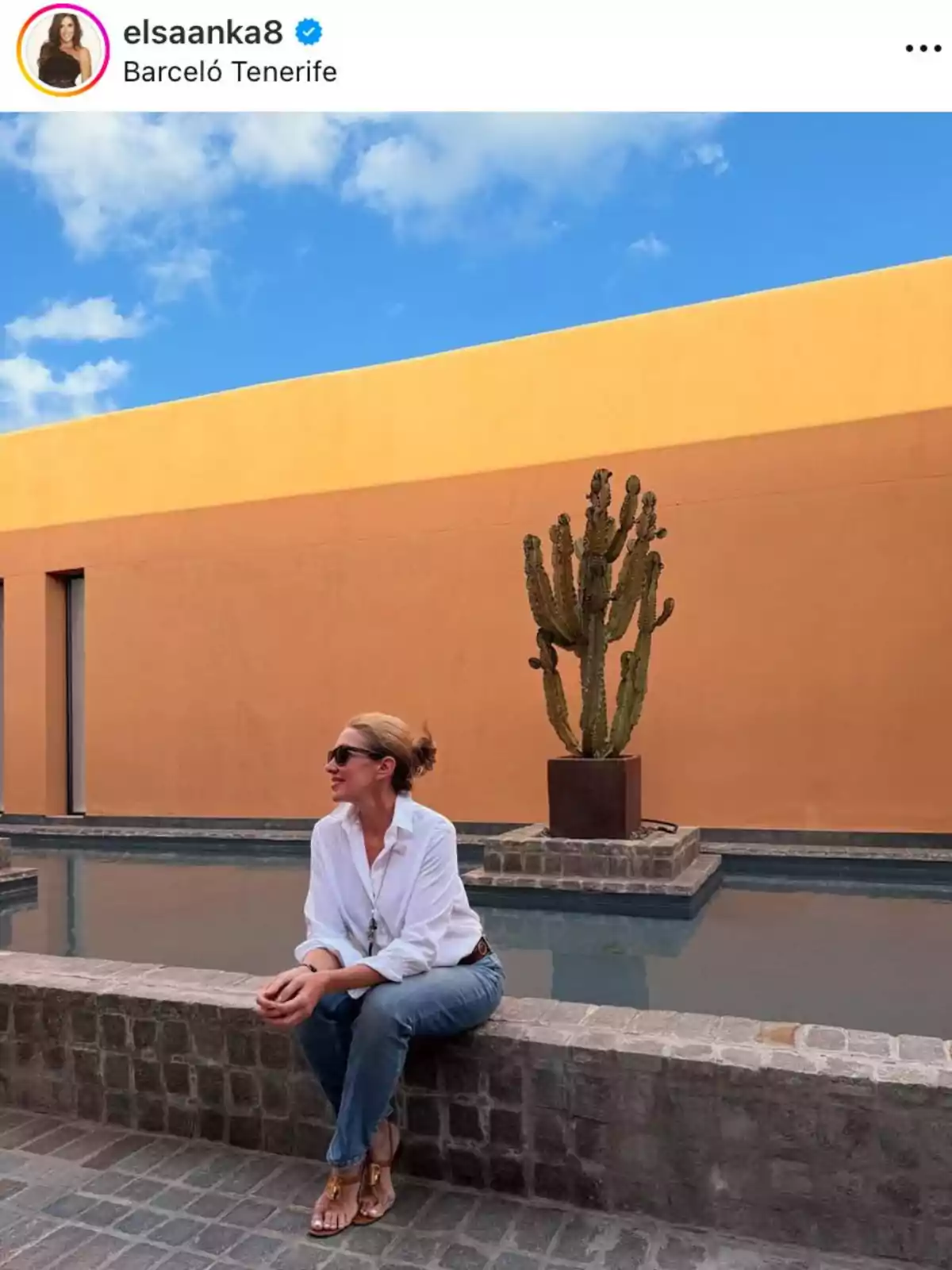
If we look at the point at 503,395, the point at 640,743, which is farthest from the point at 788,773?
the point at 503,395

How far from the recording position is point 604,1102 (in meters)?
2.22

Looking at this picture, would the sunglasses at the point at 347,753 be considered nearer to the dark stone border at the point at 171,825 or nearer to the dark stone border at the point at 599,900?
the dark stone border at the point at 599,900

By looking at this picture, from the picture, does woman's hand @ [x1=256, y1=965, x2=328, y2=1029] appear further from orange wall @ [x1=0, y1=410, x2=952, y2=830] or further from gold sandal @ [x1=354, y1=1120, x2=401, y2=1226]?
orange wall @ [x1=0, y1=410, x2=952, y2=830]

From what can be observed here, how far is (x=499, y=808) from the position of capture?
764cm

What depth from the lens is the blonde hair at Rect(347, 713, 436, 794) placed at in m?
2.42

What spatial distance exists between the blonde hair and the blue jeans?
0.47 metres

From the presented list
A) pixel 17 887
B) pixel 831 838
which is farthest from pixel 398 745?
pixel 831 838

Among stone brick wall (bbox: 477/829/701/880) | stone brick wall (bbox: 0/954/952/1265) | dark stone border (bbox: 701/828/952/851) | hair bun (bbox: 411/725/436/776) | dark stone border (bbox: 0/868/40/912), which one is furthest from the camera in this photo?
Answer: dark stone border (bbox: 701/828/952/851)

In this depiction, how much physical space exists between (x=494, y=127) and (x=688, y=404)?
2522 millimetres

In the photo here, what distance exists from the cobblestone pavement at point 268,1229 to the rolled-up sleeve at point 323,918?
58 centimetres

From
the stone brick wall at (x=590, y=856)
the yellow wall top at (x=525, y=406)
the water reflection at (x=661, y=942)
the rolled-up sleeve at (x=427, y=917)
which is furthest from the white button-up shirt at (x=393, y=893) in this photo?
the yellow wall top at (x=525, y=406)

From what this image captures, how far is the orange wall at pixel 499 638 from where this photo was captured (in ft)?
21.7

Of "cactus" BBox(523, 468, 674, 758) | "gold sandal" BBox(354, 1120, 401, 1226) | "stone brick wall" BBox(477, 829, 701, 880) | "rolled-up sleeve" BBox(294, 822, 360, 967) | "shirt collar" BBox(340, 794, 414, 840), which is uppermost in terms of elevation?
"cactus" BBox(523, 468, 674, 758)
